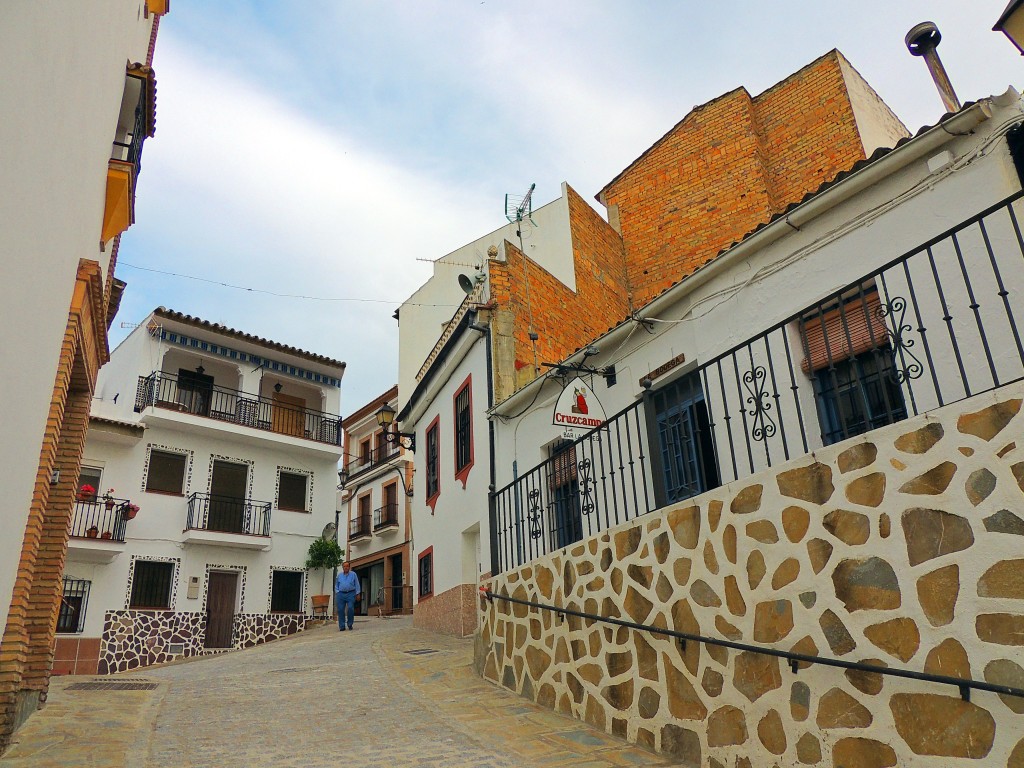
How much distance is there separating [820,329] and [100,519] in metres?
16.8

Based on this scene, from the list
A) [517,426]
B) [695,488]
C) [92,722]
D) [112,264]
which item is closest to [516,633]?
[695,488]

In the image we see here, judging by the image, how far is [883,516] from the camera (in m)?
4.02

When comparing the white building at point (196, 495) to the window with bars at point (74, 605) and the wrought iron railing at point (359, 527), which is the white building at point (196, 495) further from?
the wrought iron railing at point (359, 527)

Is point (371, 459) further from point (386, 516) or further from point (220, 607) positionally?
point (220, 607)

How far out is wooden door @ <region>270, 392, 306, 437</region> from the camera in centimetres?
2261

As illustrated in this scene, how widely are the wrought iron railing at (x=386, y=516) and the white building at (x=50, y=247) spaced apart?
2203cm

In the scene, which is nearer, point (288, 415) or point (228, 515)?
point (228, 515)

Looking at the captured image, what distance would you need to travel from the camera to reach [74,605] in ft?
56.9

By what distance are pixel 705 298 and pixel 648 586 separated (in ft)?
13.5

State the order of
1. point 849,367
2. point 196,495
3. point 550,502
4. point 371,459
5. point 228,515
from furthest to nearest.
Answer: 1. point 371,459
2. point 228,515
3. point 196,495
4. point 550,502
5. point 849,367

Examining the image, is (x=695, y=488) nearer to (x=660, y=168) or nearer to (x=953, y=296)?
(x=953, y=296)

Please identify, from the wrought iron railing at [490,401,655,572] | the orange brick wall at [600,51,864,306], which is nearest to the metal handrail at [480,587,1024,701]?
the wrought iron railing at [490,401,655,572]

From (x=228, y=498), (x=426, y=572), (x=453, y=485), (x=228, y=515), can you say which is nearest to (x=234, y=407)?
(x=228, y=498)

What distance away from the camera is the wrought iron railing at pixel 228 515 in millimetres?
19750
